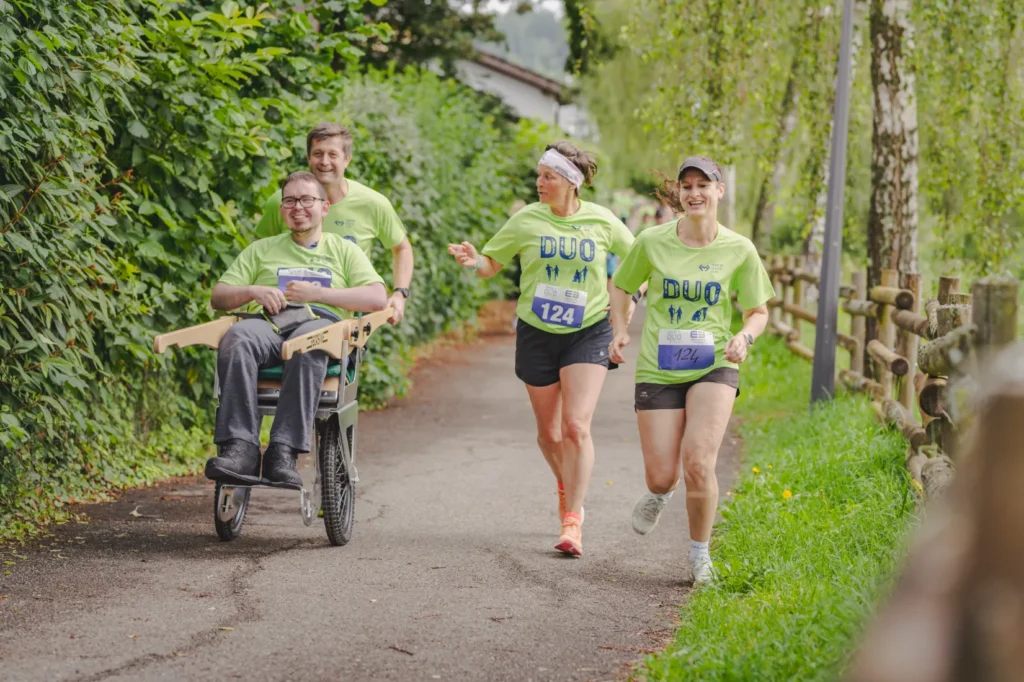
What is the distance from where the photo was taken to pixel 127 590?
18.6 ft

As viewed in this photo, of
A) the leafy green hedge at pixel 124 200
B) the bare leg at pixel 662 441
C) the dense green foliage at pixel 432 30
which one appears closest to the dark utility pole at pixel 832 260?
the leafy green hedge at pixel 124 200

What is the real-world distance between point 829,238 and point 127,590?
289 inches

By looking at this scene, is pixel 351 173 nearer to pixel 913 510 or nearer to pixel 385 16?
pixel 913 510

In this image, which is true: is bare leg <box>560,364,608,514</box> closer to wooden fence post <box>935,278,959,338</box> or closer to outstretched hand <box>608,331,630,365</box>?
outstretched hand <box>608,331,630,365</box>

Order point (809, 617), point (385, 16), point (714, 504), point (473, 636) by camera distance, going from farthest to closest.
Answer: point (385, 16), point (714, 504), point (473, 636), point (809, 617)

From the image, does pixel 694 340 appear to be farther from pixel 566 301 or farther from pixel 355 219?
pixel 355 219

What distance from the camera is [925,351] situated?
586 centimetres

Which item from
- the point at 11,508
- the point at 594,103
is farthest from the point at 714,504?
the point at 594,103

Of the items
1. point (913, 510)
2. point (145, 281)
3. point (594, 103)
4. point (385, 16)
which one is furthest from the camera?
point (594, 103)

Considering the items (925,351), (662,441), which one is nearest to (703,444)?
(662,441)

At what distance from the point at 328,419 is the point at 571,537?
4.30ft

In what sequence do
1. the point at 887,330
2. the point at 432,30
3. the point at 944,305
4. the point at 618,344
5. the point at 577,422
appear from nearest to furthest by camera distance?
the point at 618,344 → the point at 577,422 → the point at 944,305 → the point at 887,330 → the point at 432,30

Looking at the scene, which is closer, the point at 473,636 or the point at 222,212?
the point at 473,636

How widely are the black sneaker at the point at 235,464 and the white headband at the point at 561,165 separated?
1992mm
